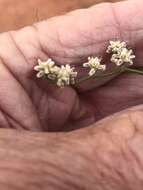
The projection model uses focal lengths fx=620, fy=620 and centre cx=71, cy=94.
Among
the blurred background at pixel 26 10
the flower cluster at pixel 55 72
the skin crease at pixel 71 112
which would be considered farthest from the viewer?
the blurred background at pixel 26 10

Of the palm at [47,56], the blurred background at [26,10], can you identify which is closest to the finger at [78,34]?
the palm at [47,56]

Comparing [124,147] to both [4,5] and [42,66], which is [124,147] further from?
[4,5]

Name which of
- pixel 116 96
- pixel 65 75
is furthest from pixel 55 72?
pixel 116 96

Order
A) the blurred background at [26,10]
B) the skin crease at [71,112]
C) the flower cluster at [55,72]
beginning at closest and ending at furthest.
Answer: the skin crease at [71,112]
the flower cluster at [55,72]
the blurred background at [26,10]

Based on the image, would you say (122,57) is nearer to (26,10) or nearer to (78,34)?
(78,34)

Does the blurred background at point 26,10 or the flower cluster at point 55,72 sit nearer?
the flower cluster at point 55,72

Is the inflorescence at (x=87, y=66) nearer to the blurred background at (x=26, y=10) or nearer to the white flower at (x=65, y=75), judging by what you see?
the white flower at (x=65, y=75)

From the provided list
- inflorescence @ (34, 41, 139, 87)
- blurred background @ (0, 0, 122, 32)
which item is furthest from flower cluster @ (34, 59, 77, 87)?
blurred background @ (0, 0, 122, 32)

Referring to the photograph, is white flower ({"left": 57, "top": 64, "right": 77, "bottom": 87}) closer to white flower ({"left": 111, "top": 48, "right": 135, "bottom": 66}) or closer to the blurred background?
white flower ({"left": 111, "top": 48, "right": 135, "bottom": 66})
